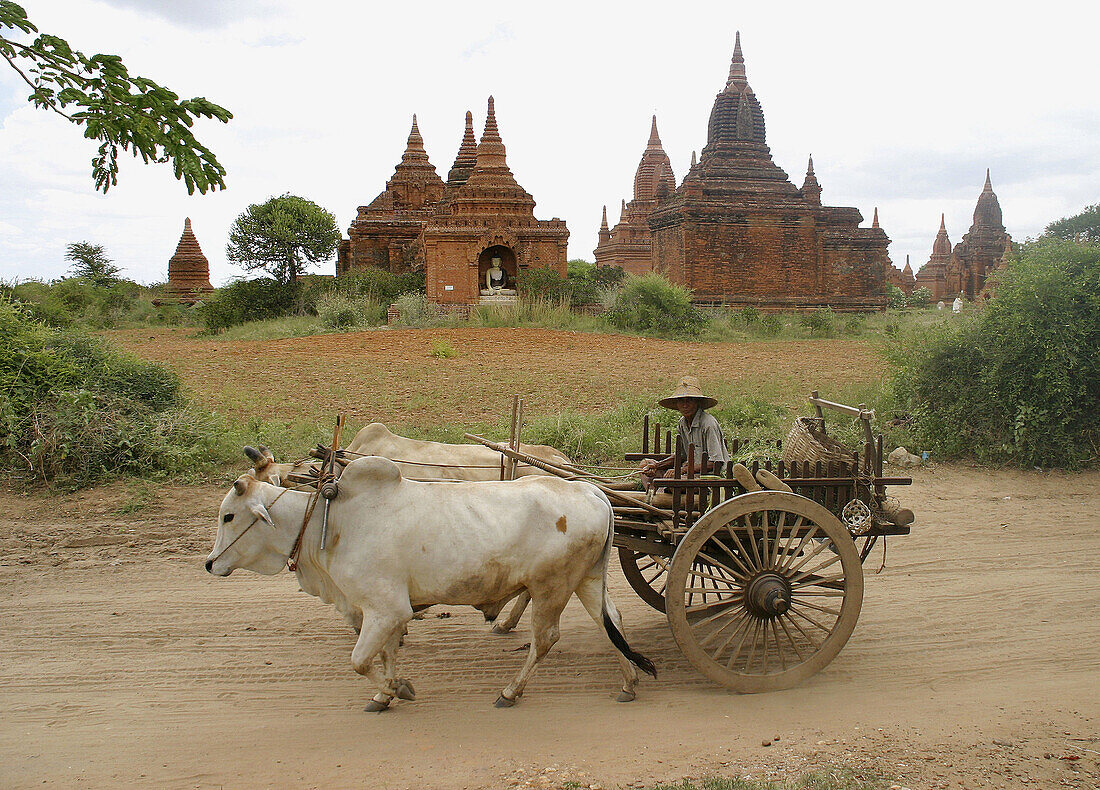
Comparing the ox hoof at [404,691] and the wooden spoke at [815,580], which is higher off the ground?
the wooden spoke at [815,580]

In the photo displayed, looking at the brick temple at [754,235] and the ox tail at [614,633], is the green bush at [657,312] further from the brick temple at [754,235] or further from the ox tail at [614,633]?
the ox tail at [614,633]

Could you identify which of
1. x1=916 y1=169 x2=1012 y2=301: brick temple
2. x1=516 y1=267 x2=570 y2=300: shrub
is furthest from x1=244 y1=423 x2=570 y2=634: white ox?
x1=916 y1=169 x2=1012 y2=301: brick temple

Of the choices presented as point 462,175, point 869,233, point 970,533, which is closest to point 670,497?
point 970,533

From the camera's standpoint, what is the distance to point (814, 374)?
14.0 meters

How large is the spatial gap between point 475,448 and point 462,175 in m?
26.6

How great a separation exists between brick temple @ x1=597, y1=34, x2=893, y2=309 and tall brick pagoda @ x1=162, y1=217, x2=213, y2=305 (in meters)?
20.6

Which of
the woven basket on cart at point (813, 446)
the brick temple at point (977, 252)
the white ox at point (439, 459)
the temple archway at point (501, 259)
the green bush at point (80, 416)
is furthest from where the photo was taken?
the brick temple at point (977, 252)

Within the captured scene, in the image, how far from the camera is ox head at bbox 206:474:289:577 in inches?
153

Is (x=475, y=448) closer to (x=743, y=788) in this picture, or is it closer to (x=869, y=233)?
(x=743, y=788)

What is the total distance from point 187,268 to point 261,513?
3568 cm

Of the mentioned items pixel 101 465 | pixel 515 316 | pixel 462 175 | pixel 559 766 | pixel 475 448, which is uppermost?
pixel 462 175

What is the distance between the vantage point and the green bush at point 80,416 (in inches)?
315

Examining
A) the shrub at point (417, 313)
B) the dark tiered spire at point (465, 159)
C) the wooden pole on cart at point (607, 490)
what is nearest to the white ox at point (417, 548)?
→ the wooden pole on cart at point (607, 490)

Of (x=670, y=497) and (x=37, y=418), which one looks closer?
(x=670, y=497)
